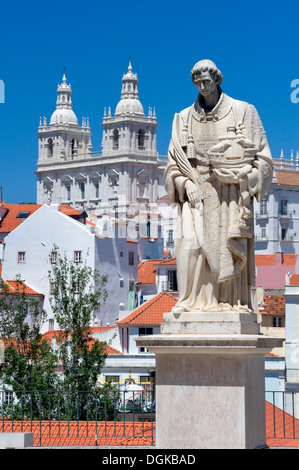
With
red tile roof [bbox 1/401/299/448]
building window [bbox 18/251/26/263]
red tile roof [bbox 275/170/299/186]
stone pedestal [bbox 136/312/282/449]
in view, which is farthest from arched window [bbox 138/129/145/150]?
stone pedestal [bbox 136/312/282/449]

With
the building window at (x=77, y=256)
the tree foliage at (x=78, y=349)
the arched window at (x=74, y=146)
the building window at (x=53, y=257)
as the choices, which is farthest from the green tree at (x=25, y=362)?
the arched window at (x=74, y=146)

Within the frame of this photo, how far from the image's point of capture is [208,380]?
9.72 metres

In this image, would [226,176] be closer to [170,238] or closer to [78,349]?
[78,349]

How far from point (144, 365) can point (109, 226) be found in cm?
2851

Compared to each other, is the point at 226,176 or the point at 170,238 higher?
the point at 170,238

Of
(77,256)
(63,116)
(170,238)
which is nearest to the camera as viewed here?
(77,256)

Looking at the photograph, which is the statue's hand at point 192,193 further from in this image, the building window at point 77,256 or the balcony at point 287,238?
the balcony at point 287,238

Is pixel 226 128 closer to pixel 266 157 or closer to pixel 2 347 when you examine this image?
pixel 266 157

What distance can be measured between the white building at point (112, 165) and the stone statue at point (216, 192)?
12947 centimetres

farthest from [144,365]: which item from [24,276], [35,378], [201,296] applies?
[201,296]

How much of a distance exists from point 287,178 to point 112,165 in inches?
928

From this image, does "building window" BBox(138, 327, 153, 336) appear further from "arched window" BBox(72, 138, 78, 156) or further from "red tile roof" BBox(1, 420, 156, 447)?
"arched window" BBox(72, 138, 78, 156)

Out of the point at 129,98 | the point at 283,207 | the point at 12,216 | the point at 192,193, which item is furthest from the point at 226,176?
the point at 129,98

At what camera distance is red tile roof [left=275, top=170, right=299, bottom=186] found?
141175 millimetres
